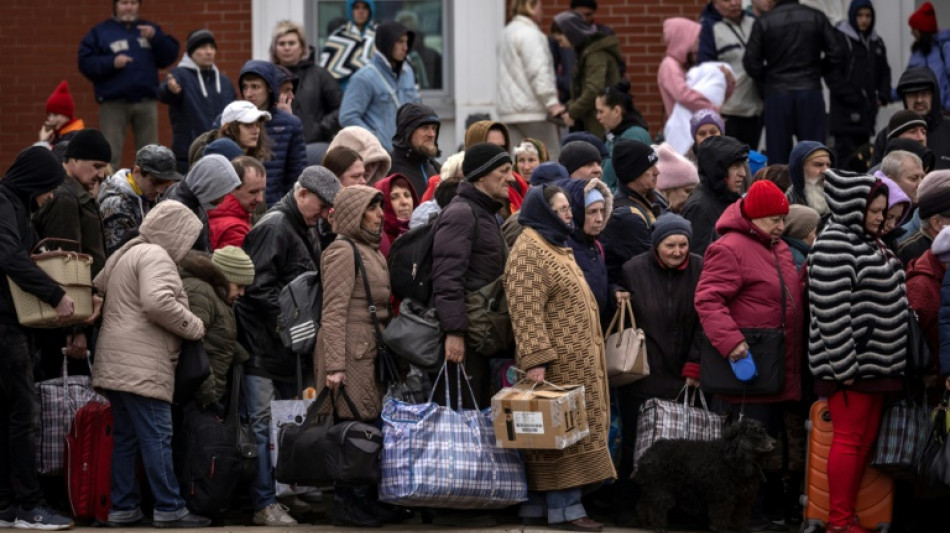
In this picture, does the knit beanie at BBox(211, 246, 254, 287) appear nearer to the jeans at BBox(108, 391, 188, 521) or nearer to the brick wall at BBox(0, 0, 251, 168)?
the jeans at BBox(108, 391, 188, 521)

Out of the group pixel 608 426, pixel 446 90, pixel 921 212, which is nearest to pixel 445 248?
pixel 608 426

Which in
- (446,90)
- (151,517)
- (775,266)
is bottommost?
(151,517)

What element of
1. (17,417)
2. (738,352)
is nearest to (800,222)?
(738,352)

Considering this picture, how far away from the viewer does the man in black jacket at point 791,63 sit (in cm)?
1505

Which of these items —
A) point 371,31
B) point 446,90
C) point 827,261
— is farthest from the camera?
point 446,90

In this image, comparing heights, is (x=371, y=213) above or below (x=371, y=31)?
below

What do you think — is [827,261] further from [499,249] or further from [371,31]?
[371,31]

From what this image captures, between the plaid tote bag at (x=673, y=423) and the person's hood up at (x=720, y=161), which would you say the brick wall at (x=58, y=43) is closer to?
the person's hood up at (x=720, y=161)

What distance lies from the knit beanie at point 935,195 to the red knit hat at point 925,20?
4.94 metres

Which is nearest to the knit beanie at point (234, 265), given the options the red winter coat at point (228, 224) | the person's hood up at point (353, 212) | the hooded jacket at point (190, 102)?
the person's hood up at point (353, 212)

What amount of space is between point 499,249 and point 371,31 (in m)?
5.49

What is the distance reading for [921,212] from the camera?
1087 cm

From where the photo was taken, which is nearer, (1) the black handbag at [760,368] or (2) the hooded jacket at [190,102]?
(1) the black handbag at [760,368]

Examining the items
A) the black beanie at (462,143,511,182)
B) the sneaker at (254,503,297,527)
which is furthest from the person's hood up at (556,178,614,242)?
the sneaker at (254,503,297,527)
